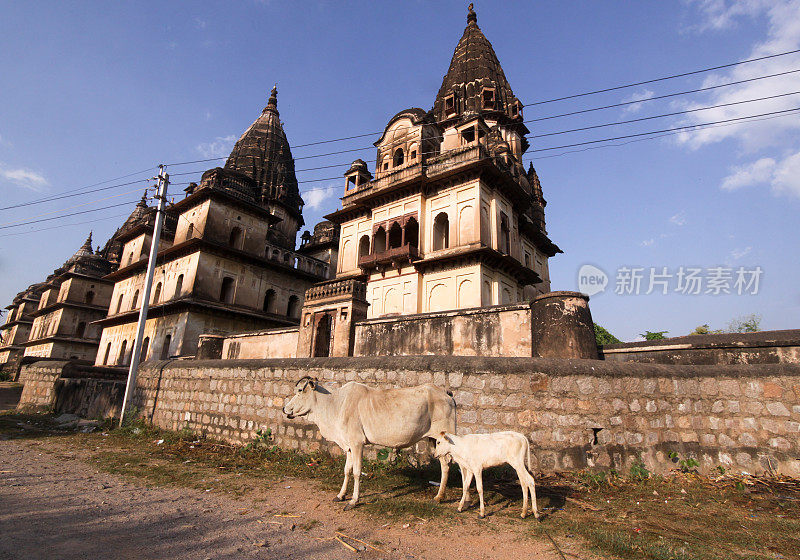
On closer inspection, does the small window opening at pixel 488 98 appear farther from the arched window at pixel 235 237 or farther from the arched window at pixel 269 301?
the arched window at pixel 269 301

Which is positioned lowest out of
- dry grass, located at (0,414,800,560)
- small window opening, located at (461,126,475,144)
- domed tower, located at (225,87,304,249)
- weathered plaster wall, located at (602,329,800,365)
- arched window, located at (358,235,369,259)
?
dry grass, located at (0,414,800,560)

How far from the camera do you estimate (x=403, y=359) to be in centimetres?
707

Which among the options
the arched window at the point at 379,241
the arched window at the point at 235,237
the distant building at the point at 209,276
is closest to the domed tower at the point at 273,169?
the distant building at the point at 209,276

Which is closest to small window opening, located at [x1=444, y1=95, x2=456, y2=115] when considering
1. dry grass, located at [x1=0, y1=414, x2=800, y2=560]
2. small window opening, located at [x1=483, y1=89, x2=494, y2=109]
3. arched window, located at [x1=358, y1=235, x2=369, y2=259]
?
small window opening, located at [x1=483, y1=89, x2=494, y2=109]

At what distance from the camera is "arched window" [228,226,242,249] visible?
27969 millimetres

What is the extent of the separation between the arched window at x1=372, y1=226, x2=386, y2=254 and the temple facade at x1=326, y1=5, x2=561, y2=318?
6 centimetres

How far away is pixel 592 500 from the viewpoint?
16.2ft

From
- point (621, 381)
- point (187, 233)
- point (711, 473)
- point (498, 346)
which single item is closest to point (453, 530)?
point (621, 381)

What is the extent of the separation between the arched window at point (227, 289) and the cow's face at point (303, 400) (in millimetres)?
23452

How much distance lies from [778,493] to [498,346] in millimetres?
7064

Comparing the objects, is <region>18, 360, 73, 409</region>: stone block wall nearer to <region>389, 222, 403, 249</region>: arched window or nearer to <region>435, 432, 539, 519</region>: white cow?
<region>389, 222, 403, 249</region>: arched window

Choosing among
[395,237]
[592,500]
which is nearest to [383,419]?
[592,500]

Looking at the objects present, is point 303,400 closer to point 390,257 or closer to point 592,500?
point 592,500

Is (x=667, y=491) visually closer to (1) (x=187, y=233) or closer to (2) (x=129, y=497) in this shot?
(2) (x=129, y=497)
